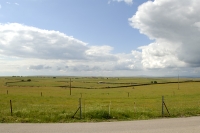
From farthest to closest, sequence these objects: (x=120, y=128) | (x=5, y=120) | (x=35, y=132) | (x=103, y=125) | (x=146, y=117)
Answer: (x=146, y=117)
(x=5, y=120)
(x=103, y=125)
(x=120, y=128)
(x=35, y=132)

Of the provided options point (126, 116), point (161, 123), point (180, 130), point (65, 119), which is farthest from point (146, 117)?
point (65, 119)

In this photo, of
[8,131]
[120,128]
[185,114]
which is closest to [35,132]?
[8,131]

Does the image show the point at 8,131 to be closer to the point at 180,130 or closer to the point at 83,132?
the point at 83,132

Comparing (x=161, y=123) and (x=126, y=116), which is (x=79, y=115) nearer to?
(x=126, y=116)

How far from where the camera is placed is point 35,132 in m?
9.71

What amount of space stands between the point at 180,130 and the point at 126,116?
15.4 feet

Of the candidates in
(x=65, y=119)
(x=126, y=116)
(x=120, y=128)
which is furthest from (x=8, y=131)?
(x=126, y=116)

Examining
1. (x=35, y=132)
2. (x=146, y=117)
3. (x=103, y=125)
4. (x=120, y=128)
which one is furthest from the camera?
(x=146, y=117)

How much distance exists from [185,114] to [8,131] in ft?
38.4

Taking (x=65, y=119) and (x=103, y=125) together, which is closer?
(x=103, y=125)

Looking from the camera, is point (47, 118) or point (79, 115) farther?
point (79, 115)

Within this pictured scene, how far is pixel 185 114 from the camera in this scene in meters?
14.7

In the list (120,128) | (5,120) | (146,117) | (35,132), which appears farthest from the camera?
(146,117)

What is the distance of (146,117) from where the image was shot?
1390cm
